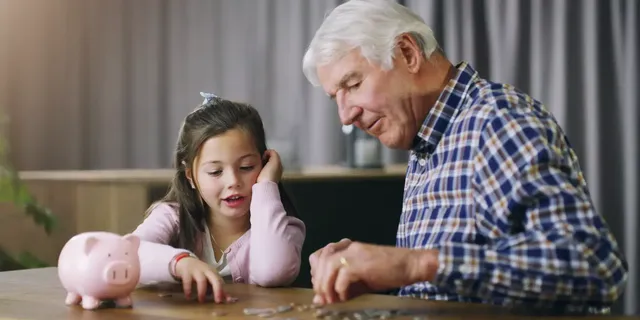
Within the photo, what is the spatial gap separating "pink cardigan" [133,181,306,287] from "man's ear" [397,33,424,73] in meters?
0.42

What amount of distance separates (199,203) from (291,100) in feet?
4.40

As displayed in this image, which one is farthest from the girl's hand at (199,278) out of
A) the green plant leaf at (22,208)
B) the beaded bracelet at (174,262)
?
the green plant leaf at (22,208)

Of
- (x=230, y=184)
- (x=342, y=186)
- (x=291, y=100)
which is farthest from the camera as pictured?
A: (x=291, y=100)

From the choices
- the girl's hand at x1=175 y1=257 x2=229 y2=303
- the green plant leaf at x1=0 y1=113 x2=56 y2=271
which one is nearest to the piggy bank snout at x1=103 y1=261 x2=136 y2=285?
the girl's hand at x1=175 y1=257 x2=229 y2=303

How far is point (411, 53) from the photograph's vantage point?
1406mm

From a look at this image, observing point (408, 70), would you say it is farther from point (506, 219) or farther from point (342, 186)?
point (342, 186)

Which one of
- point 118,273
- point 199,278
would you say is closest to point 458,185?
point 199,278

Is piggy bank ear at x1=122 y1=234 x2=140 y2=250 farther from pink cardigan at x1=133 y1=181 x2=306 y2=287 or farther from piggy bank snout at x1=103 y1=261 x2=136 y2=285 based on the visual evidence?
pink cardigan at x1=133 y1=181 x2=306 y2=287

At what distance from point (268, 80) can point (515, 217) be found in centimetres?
209

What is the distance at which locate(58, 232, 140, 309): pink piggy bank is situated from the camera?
1.17 m

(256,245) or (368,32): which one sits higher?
(368,32)

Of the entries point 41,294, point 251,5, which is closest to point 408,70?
point 41,294

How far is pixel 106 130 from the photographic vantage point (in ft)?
10.6

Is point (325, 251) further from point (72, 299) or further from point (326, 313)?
point (72, 299)
